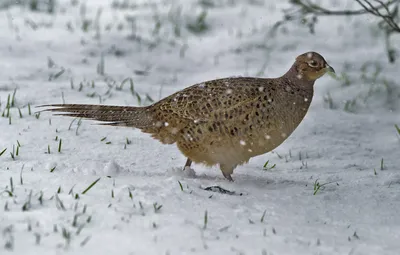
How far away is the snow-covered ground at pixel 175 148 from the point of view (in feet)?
10.4

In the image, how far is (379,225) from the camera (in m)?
3.59

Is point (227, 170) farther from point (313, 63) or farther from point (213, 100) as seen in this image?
point (313, 63)

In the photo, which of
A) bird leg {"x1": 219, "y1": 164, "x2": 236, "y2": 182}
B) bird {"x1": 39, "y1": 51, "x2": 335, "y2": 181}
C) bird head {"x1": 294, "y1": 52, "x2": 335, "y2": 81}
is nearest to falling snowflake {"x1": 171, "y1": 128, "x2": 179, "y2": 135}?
bird {"x1": 39, "y1": 51, "x2": 335, "y2": 181}

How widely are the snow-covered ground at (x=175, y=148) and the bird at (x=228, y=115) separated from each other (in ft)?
0.78

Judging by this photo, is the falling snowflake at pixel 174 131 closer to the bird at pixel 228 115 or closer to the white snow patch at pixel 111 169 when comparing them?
the bird at pixel 228 115

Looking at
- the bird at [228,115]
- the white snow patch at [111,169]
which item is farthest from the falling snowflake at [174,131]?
the white snow patch at [111,169]

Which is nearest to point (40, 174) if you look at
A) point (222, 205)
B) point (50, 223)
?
point (50, 223)

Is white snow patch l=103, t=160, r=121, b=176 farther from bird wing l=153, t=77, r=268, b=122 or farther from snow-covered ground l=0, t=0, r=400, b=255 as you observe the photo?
bird wing l=153, t=77, r=268, b=122

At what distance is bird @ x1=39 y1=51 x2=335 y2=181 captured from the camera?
423 centimetres

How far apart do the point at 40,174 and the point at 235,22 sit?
19.8ft

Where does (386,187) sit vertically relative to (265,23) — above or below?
below

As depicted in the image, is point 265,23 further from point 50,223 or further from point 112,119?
point 50,223

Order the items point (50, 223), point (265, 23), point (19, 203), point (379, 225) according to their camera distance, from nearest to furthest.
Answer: point (50, 223) < point (19, 203) < point (379, 225) < point (265, 23)

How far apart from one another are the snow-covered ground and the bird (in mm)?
238
